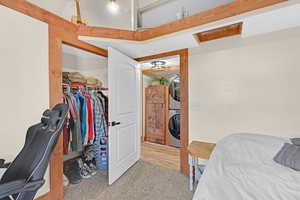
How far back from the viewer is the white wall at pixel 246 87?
156cm

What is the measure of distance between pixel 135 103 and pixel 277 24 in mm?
2230

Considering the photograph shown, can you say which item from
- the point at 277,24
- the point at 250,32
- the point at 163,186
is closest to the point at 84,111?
the point at 163,186

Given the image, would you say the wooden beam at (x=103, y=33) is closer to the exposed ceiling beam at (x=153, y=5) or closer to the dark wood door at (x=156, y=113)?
the exposed ceiling beam at (x=153, y=5)

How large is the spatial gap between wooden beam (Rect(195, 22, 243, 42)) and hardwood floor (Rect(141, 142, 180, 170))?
2.23 metres

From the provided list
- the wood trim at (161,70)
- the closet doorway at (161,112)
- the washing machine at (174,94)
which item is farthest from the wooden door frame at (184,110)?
the washing machine at (174,94)

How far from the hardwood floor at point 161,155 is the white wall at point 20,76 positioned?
179cm

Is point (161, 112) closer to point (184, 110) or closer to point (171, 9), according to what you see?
point (184, 110)

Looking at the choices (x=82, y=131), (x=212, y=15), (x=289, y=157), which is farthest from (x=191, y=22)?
(x=82, y=131)

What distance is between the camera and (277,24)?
145 centimetres

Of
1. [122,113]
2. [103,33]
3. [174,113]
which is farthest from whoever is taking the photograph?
[174,113]

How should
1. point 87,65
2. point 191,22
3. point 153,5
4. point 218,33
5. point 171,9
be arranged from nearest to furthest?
point 191,22, point 218,33, point 171,9, point 153,5, point 87,65

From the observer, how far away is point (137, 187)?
1.80m

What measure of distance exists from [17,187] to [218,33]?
99.7 inches

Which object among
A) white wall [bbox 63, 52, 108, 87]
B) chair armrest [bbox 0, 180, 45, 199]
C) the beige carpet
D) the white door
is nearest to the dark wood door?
the white door
